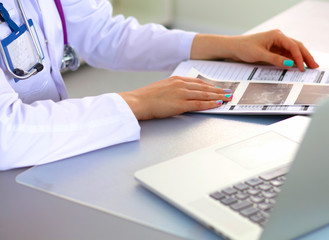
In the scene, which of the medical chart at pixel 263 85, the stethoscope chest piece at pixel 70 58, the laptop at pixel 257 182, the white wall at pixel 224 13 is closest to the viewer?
the laptop at pixel 257 182

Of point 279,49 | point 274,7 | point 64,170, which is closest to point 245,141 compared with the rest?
point 64,170

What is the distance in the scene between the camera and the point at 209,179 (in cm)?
69

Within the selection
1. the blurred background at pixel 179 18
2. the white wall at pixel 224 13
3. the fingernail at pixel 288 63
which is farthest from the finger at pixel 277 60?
the white wall at pixel 224 13

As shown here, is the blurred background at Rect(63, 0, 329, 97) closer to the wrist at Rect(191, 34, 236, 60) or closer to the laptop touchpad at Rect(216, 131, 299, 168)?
the wrist at Rect(191, 34, 236, 60)

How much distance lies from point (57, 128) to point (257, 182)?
1.19ft

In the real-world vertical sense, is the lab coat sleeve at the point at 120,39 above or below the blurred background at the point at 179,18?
above

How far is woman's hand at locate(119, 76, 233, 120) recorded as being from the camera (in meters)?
0.93

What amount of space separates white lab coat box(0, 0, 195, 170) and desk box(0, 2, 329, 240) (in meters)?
0.03

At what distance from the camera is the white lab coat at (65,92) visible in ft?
2.65

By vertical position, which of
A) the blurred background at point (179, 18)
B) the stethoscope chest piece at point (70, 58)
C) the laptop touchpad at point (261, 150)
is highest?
the stethoscope chest piece at point (70, 58)

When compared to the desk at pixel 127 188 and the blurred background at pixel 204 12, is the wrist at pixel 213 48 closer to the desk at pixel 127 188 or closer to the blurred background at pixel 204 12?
the desk at pixel 127 188

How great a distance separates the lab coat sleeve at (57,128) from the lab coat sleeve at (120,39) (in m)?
0.41

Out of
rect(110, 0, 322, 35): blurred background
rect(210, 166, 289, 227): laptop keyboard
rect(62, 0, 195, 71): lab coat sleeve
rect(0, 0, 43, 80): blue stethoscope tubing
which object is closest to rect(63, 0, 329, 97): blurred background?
rect(110, 0, 322, 35): blurred background

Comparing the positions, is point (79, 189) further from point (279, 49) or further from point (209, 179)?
point (279, 49)
